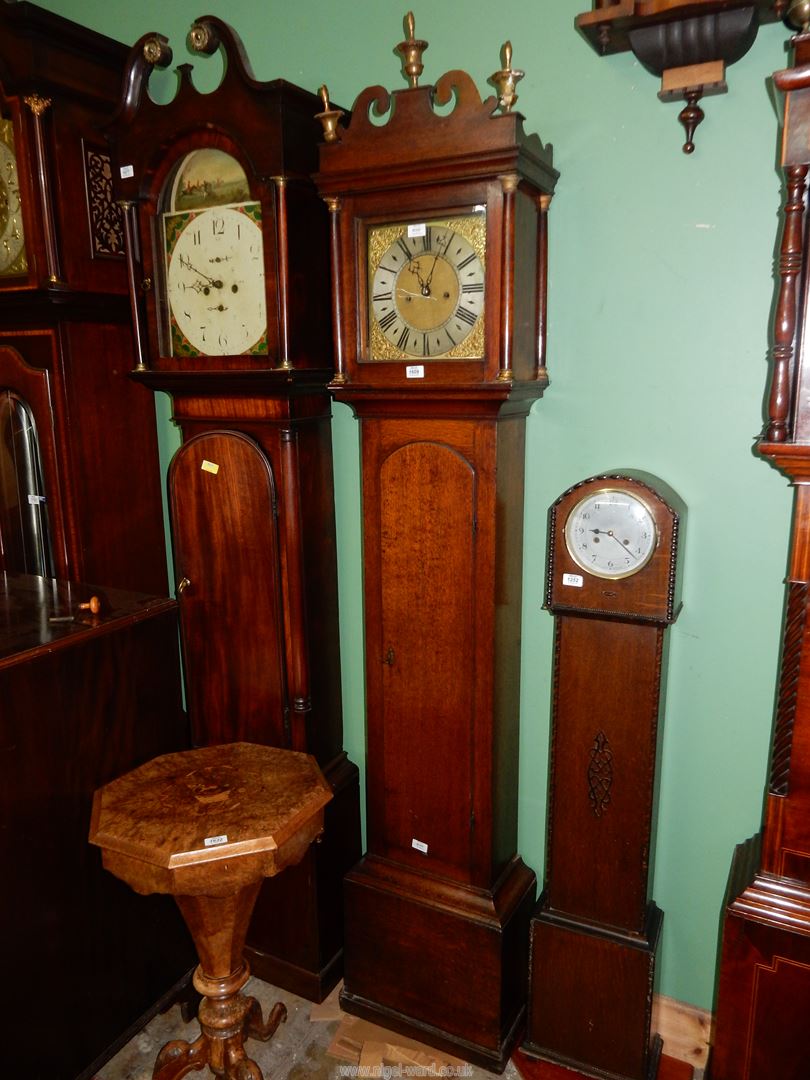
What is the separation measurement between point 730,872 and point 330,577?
4.35 feet

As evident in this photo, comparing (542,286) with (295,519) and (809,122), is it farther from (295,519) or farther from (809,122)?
(295,519)

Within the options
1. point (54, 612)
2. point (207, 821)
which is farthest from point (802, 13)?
point (54, 612)

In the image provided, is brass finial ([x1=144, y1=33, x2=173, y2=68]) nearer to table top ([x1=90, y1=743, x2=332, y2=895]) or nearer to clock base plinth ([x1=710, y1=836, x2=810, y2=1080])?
table top ([x1=90, y1=743, x2=332, y2=895])

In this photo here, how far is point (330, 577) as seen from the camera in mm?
2355

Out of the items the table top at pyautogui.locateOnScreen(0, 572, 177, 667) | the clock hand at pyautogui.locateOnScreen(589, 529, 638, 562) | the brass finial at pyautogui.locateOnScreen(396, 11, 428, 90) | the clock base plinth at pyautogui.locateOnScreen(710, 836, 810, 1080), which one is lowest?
the clock base plinth at pyautogui.locateOnScreen(710, 836, 810, 1080)

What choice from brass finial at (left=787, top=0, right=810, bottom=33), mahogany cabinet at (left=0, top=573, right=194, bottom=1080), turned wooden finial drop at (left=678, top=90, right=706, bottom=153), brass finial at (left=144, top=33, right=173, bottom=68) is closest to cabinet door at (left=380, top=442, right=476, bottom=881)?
mahogany cabinet at (left=0, top=573, right=194, bottom=1080)

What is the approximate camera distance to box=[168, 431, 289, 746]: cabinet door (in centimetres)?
217

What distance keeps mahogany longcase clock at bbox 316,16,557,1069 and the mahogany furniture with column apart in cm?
54

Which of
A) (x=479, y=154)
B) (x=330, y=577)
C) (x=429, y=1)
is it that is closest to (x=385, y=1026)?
(x=330, y=577)

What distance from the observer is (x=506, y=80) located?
5.30 ft

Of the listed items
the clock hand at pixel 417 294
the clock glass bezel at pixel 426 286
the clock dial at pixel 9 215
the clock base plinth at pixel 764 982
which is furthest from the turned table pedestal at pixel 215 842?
the clock dial at pixel 9 215

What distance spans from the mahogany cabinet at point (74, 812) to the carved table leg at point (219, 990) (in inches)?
9.8

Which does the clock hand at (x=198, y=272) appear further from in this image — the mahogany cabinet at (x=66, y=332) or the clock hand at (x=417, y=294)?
the clock hand at (x=417, y=294)

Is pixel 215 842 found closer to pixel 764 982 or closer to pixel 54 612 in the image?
pixel 54 612
